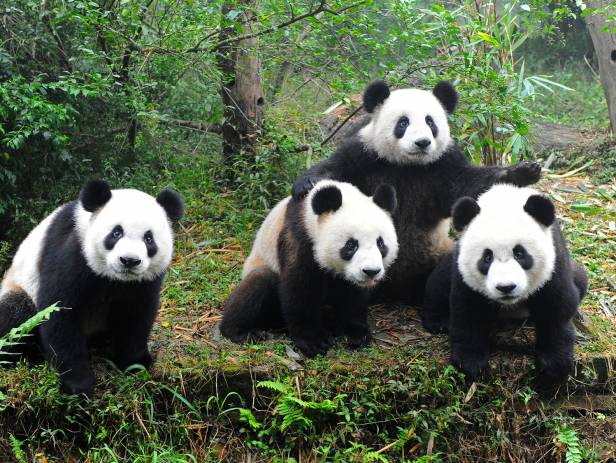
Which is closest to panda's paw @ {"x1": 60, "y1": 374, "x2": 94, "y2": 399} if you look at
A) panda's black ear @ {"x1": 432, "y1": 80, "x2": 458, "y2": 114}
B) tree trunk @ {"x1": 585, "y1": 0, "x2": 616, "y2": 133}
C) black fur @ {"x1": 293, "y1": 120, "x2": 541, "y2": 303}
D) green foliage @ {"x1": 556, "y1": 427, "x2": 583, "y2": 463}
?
black fur @ {"x1": 293, "y1": 120, "x2": 541, "y2": 303}

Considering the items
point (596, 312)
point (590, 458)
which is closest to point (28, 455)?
point (590, 458)

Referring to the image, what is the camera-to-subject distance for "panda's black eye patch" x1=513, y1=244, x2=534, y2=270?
4461 millimetres

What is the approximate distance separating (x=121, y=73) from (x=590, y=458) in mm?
5471

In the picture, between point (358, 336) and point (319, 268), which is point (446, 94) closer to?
point (319, 268)

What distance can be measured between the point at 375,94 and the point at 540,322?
90.2 inches

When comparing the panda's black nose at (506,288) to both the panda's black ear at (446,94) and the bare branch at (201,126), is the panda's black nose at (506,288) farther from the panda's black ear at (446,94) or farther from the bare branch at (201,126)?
the bare branch at (201,126)

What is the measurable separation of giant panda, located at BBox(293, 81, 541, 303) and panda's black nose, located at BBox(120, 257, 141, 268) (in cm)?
167

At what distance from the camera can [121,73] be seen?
7.29 metres

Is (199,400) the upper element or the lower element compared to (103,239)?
lower

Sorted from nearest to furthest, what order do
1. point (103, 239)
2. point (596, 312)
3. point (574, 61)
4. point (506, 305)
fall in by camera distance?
point (103, 239)
point (506, 305)
point (596, 312)
point (574, 61)

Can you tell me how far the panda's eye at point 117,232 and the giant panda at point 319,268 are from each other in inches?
49.1

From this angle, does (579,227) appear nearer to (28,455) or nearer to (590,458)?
(590,458)

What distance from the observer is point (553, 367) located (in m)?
4.81

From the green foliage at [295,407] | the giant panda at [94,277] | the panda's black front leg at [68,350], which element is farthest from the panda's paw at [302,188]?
the panda's black front leg at [68,350]
